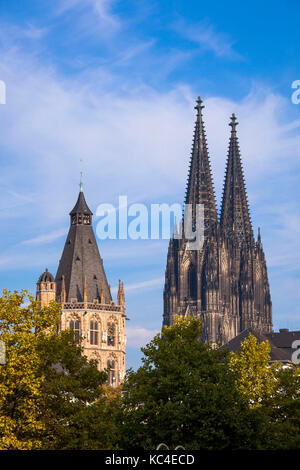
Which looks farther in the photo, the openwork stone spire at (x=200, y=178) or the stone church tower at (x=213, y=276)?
the openwork stone spire at (x=200, y=178)

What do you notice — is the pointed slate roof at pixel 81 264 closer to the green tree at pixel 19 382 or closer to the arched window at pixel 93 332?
the arched window at pixel 93 332

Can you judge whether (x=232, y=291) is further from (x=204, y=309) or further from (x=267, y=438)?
(x=267, y=438)

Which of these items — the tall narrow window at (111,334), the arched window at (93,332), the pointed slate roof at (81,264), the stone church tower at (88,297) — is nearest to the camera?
the stone church tower at (88,297)

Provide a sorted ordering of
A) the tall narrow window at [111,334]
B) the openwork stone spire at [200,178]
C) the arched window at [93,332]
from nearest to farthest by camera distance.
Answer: the arched window at [93,332]
the tall narrow window at [111,334]
the openwork stone spire at [200,178]

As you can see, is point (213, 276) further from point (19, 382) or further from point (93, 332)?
point (19, 382)

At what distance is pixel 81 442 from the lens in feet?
178

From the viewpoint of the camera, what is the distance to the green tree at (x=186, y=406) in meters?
55.9

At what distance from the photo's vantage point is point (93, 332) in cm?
14750

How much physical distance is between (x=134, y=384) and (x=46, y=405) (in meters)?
12.6

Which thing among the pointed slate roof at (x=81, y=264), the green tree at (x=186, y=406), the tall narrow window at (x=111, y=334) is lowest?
the green tree at (x=186, y=406)

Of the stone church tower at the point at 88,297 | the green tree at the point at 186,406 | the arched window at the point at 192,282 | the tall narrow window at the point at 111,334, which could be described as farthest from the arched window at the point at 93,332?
the green tree at the point at 186,406

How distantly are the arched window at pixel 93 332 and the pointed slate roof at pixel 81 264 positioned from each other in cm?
353

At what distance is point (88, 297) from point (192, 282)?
45273mm
